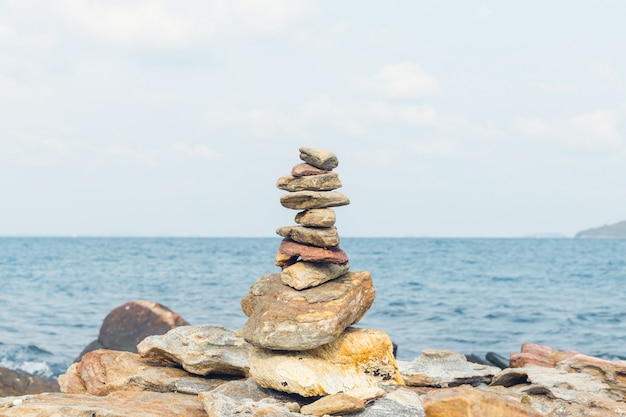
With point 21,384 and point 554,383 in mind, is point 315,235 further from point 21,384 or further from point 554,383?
point 21,384

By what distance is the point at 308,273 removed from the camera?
45.5ft

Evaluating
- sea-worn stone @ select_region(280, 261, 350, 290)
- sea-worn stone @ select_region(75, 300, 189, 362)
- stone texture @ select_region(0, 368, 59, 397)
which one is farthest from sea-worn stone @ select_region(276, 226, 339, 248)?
stone texture @ select_region(0, 368, 59, 397)

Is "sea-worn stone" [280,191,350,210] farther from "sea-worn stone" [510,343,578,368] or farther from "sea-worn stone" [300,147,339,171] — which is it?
"sea-worn stone" [510,343,578,368]

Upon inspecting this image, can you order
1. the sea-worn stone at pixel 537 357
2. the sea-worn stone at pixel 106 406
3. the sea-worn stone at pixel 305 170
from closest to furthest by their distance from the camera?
the sea-worn stone at pixel 106 406 → the sea-worn stone at pixel 305 170 → the sea-worn stone at pixel 537 357

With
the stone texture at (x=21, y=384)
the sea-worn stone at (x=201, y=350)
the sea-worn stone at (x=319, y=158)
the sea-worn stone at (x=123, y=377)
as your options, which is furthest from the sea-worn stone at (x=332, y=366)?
the stone texture at (x=21, y=384)

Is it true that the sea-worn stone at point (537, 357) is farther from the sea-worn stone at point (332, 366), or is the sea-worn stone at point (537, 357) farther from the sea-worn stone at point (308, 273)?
the sea-worn stone at point (308, 273)

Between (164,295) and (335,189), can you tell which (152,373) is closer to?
(335,189)

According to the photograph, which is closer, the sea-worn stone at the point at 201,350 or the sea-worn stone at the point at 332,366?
the sea-worn stone at the point at 332,366

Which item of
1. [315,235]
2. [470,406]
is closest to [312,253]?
[315,235]

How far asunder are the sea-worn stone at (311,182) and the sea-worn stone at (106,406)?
186 inches

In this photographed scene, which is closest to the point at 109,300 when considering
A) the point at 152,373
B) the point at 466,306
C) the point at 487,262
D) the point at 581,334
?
the point at 466,306

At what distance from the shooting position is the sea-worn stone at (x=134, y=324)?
2366cm

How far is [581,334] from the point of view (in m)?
34.1

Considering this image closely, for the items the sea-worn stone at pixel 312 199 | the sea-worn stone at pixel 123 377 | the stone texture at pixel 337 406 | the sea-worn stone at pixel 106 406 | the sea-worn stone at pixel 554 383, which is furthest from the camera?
the sea-worn stone at pixel 123 377
